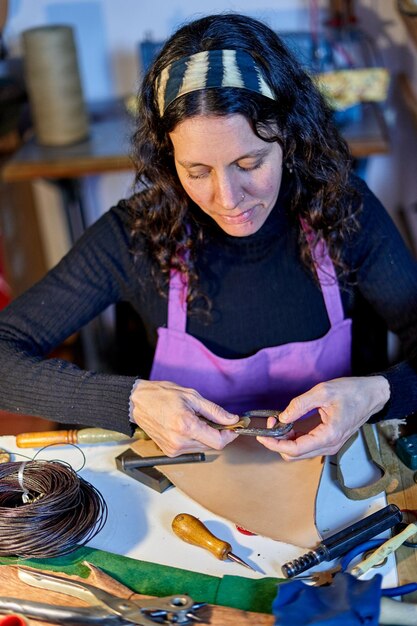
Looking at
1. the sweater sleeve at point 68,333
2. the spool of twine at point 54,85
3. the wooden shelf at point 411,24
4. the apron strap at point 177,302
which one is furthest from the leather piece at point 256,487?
the spool of twine at point 54,85

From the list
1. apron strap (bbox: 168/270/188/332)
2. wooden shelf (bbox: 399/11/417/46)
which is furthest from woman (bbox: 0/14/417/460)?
wooden shelf (bbox: 399/11/417/46)

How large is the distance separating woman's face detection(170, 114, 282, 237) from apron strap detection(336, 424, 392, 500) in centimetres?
43

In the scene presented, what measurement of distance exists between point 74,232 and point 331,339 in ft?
5.40

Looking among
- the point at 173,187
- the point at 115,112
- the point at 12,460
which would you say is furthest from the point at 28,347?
the point at 115,112

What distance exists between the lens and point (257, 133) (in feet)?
4.66

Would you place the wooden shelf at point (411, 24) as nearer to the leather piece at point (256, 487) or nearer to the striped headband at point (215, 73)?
the striped headband at point (215, 73)

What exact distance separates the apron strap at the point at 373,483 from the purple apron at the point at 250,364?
0.82 ft

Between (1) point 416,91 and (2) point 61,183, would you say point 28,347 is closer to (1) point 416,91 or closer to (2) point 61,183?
(2) point 61,183

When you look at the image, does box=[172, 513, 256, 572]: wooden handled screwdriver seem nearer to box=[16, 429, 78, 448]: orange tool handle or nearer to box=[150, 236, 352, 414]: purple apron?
box=[16, 429, 78, 448]: orange tool handle

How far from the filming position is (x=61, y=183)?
2.93 m

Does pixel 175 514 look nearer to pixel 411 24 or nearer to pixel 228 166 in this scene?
pixel 228 166

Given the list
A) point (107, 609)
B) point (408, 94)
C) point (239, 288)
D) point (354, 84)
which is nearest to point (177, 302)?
point (239, 288)

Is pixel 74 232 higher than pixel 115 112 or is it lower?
lower

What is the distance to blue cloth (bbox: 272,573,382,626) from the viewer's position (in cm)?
104
